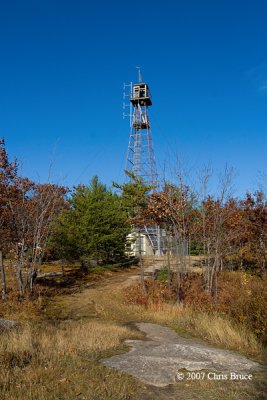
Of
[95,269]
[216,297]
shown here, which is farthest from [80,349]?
[95,269]

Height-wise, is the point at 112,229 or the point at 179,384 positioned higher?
the point at 112,229

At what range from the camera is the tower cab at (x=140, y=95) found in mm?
35500

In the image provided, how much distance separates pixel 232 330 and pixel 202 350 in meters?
1.64

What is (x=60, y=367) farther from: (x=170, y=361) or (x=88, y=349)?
(x=170, y=361)

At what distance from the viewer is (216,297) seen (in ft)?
41.9

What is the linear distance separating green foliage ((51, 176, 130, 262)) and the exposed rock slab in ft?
48.5

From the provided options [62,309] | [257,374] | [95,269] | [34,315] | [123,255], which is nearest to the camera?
[257,374]

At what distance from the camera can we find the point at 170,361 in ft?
21.7

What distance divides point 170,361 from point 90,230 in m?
17.2

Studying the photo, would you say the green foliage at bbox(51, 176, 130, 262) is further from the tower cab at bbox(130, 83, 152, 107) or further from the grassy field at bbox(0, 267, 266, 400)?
the tower cab at bbox(130, 83, 152, 107)

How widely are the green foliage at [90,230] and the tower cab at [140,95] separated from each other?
1306 centimetres

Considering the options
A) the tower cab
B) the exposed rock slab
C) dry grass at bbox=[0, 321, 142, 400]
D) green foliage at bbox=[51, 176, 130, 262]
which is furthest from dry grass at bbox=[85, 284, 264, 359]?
the tower cab

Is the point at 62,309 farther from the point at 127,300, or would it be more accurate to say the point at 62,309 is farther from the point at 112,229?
the point at 112,229

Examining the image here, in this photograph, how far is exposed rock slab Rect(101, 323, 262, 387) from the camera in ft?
19.6
